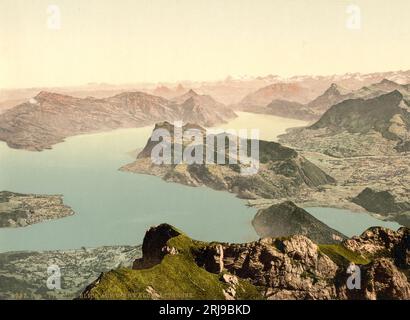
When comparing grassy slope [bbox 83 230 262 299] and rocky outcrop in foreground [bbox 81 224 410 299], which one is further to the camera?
rocky outcrop in foreground [bbox 81 224 410 299]

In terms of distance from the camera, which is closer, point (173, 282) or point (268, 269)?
point (173, 282)

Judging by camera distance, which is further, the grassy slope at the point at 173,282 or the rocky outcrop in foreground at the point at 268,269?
the rocky outcrop in foreground at the point at 268,269

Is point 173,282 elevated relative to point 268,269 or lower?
elevated

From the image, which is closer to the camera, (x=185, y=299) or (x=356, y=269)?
(x=185, y=299)
